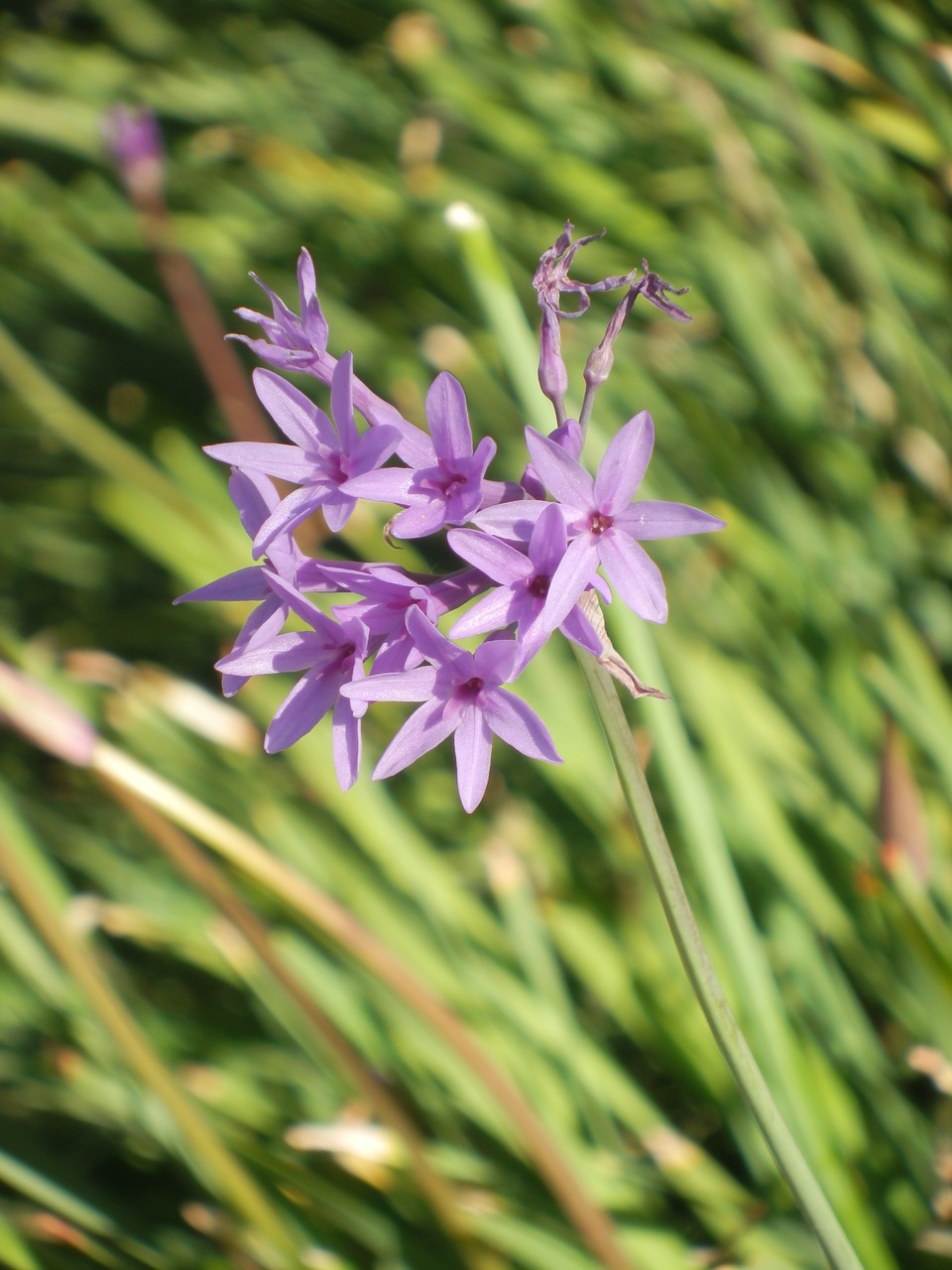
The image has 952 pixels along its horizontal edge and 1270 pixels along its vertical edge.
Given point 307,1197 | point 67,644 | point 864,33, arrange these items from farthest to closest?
point 67,644, point 864,33, point 307,1197

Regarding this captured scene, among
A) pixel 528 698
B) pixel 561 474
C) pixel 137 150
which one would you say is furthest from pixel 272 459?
pixel 137 150

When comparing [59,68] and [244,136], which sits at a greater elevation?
[244,136]

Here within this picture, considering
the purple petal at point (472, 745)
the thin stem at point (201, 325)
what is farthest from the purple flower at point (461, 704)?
the thin stem at point (201, 325)

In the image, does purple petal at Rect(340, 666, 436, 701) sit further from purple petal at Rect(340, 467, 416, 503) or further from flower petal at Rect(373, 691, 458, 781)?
purple petal at Rect(340, 467, 416, 503)

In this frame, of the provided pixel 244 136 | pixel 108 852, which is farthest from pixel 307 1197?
pixel 244 136

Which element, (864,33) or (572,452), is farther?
(864,33)

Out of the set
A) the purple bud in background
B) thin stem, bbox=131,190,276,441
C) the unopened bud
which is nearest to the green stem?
the unopened bud

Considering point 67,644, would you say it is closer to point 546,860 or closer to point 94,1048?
point 94,1048

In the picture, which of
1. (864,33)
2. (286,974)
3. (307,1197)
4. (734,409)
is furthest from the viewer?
(864,33)
